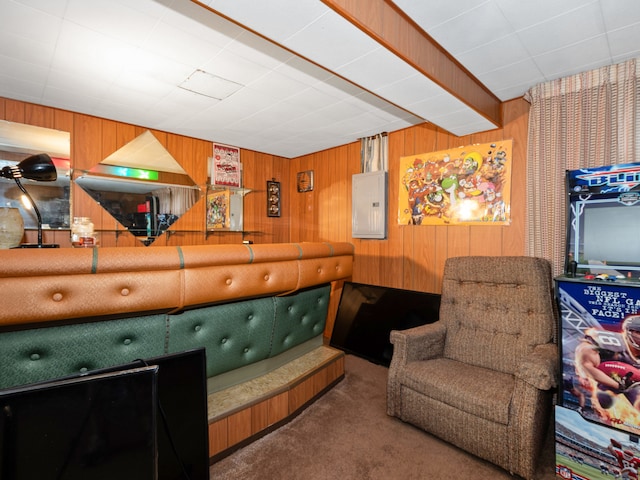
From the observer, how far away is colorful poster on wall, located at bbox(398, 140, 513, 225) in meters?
2.81

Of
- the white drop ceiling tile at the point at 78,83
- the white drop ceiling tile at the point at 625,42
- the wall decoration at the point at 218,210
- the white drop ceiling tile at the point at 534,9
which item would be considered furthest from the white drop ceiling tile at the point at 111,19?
the white drop ceiling tile at the point at 625,42

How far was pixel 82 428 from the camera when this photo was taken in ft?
2.94

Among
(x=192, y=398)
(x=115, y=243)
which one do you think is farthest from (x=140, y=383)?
(x=115, y=243)

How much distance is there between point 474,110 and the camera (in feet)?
7.98

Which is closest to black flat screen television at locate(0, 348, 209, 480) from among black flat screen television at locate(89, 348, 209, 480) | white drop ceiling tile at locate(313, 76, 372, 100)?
black flat screen television at locate(89, 348, 209, 480)

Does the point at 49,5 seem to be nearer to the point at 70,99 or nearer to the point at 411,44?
the point at 70,99

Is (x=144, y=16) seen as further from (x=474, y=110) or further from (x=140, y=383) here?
(x=474, y=110)

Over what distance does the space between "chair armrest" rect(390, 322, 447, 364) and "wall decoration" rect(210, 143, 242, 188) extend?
9.39 feet

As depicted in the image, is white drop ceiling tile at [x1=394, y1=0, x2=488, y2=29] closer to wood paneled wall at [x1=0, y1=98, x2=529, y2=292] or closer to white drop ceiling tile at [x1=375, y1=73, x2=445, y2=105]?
white drop ceiling tile at [x1=375, y1=73, x2=445, y2=105]

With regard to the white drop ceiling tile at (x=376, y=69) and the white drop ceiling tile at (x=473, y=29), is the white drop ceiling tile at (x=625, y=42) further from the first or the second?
the white drop ceiling tile at (x=376, y=69)

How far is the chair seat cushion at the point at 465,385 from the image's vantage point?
1882 millimetres

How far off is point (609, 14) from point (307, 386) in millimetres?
2973

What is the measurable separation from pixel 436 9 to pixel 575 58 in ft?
3.90

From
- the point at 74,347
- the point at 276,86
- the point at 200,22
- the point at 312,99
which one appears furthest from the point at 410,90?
the point at 74,347
